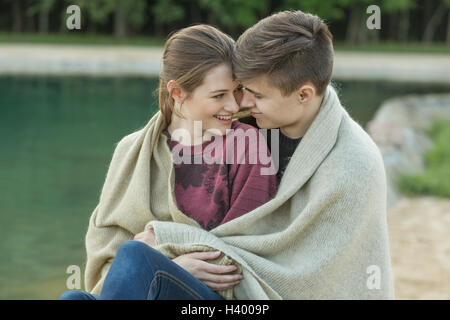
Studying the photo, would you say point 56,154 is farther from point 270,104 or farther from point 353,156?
point 353,156

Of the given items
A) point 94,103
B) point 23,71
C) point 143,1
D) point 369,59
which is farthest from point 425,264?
point 143,1

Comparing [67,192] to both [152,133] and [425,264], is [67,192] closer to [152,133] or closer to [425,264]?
[425,264]

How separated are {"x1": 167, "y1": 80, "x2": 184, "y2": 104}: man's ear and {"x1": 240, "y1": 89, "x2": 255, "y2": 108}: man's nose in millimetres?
201

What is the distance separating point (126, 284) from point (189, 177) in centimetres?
50

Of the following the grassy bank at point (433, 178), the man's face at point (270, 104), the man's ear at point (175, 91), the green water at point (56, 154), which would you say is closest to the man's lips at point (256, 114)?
the man's face at point (270, 104)

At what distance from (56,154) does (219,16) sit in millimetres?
14646

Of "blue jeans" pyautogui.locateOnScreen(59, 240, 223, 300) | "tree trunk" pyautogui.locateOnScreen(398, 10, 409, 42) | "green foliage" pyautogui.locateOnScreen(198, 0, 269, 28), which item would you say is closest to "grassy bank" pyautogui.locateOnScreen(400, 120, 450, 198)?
"blue jeans" pyautogui.locateOnScreen(59, 240, 223, 300)

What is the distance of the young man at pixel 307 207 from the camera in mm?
1995

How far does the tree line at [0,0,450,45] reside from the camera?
21.9 meters

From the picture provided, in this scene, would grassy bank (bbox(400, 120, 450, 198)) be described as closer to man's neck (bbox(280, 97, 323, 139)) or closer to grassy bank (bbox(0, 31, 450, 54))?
man's neck (bbox(280, 97, 323, 139))

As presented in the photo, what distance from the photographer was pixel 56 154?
26.5 ft

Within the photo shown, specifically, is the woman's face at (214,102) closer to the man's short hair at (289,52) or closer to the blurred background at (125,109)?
the man's short hair at (289,52)

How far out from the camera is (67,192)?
21.3 feet

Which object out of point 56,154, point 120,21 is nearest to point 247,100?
point 56,154
